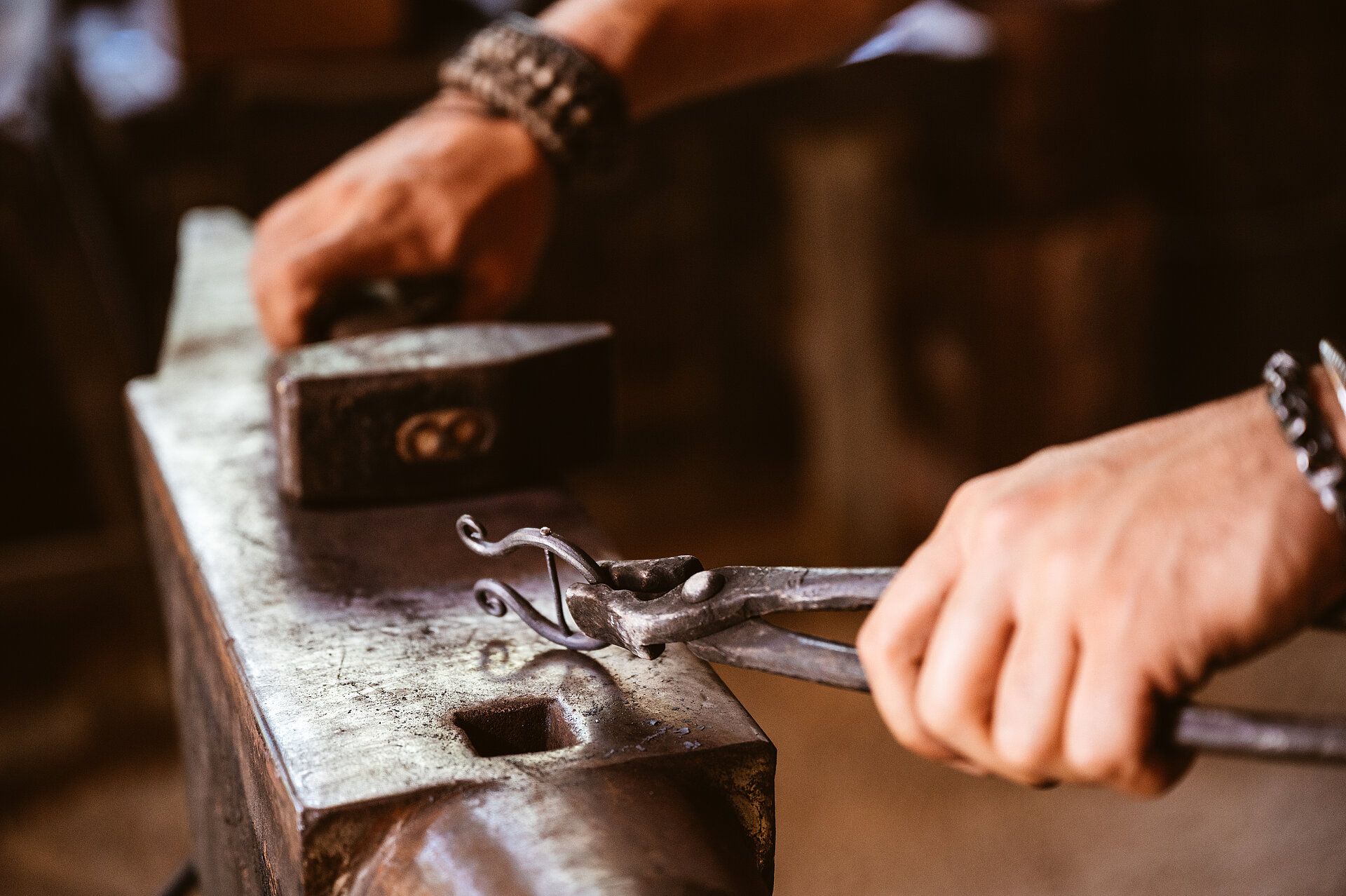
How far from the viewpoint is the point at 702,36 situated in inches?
46.1

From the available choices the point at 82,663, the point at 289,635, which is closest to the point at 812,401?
the point at 82,663

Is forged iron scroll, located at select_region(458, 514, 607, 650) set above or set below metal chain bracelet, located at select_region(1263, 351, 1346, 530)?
below

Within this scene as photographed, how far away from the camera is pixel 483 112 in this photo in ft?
3.41

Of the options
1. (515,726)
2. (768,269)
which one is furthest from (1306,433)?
(768,269)

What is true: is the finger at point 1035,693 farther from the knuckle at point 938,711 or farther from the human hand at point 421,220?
the human hand at point 421,220

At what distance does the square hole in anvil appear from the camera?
1.84ft

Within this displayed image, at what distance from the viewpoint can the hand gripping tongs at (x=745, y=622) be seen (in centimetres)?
41

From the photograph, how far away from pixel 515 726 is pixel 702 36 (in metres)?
0.80

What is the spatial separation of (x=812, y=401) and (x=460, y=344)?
197cm

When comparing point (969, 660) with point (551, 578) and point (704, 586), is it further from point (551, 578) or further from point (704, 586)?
point (551, 578)

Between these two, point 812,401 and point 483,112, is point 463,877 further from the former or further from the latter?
point 812,401

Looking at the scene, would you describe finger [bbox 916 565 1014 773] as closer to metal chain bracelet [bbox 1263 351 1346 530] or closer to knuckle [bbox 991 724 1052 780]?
knuckle [bbox 991 724 1052 780]

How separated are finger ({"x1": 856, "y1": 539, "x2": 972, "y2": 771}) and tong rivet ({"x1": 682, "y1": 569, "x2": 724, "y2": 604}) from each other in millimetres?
74

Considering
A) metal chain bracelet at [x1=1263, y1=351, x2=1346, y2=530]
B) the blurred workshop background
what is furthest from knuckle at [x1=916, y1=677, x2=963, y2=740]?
the blurred workshop background
